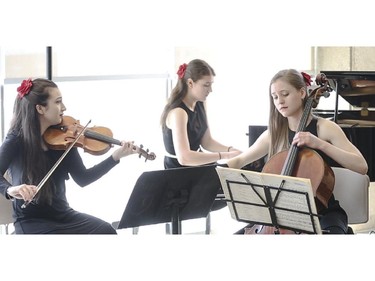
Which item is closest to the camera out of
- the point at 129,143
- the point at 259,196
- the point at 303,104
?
the point at 259,196

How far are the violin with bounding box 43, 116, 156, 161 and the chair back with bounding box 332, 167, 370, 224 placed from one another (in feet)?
2.72

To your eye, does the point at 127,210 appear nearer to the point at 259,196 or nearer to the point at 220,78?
the point at 259,196

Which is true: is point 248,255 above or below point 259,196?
above

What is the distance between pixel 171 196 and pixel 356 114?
2.12 m

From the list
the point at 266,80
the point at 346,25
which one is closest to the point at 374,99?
the point at 266,80

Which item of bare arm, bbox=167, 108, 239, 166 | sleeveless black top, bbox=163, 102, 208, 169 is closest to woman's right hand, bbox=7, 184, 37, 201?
bare arm, bbox=167, 108, 239, 166

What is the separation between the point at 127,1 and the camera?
29cm

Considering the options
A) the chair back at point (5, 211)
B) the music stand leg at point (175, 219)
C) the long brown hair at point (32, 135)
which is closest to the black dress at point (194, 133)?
the long brown hair at point (32, 135)

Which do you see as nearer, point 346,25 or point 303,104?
point 346,25

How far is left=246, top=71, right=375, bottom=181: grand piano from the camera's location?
11.4ft

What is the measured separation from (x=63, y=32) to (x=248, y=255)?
0.46ft

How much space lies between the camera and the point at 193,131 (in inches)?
136

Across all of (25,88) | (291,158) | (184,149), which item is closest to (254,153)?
(291,158)

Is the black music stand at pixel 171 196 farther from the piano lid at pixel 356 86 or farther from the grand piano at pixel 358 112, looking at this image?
the piano lid at pixel 356 86
